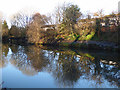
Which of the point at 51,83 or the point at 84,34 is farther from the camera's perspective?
the point at 84,34

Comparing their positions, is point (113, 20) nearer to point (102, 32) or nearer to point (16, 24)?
point (102, 32)

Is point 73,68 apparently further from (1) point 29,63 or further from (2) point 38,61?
A: (1) point 29,63

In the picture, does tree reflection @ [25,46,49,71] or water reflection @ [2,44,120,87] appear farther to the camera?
tree reflection @ [25,46,49,71]

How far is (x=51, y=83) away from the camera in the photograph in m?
5.86

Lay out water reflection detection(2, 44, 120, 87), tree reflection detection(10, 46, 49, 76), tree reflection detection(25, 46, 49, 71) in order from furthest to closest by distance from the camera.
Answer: tree reflection detection(25, 46, 49, 71), tree reflection detection(10, 46, 49, 76), water reflection detection(2, 44, 120, 87)

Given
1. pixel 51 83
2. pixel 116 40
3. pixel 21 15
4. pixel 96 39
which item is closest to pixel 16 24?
pixel 21 15

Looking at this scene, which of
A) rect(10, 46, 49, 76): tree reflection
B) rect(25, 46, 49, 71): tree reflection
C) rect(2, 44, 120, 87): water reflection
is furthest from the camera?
rect(25, 46, 49, 71): tree reflection

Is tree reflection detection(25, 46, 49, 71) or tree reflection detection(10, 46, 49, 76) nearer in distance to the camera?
tree reflection detection(10, 46, 49, 76)

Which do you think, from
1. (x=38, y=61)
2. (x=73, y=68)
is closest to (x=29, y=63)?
(x=38, y=61)

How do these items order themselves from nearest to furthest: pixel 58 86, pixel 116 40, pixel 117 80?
pixel 58 86 < pixel 117 80 < pixel 116 40

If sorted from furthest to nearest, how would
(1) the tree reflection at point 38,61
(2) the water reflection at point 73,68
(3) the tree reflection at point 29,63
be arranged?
(1) the tree reflection at point 38,61 → (3) the tree reflection at point 29,63 → (2) the water reflection at point 73,68

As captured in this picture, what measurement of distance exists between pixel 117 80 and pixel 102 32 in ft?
60.7

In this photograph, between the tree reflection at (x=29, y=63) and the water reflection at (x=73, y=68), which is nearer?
the water reflection at (x=73, y=68)

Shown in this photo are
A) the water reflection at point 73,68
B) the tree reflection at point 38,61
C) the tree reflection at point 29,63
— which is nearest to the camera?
the water reflection at point 73,68
